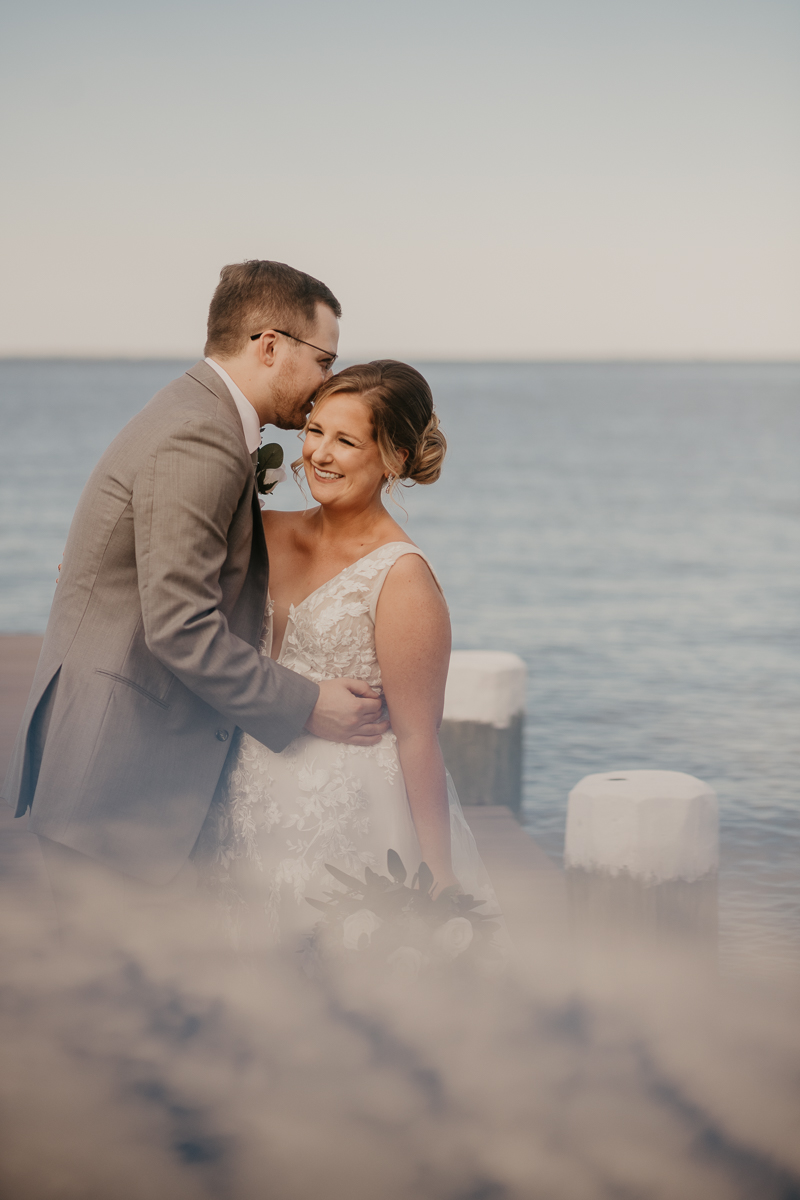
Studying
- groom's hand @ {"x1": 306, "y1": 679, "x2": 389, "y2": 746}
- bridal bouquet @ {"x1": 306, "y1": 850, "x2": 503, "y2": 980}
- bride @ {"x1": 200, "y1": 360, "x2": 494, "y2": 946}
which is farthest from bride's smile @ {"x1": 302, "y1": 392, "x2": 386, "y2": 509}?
bridal bouquet @ {"x1": 306, "y1": 850, "x2": 503, "y2": 980}

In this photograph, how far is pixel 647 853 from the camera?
384 centimetres

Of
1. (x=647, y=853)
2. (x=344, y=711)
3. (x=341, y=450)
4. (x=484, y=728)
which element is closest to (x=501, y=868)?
(x=484, y=728)

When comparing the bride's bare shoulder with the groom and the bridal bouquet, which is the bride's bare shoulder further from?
the bridal bouquet

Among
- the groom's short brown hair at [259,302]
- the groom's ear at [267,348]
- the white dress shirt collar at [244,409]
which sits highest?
the groom's short brown hair at [259,302]

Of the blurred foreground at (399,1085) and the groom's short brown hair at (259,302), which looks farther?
the groom's short brown hair at (259,302)

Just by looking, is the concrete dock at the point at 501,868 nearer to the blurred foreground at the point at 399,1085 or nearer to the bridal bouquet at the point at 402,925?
the bridal bouquet at the point at 402,925

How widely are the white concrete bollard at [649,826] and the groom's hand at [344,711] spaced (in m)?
1.50

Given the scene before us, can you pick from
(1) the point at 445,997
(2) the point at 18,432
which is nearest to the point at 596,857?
(1) the point at 445,997

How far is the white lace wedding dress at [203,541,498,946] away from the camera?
2.55 metres

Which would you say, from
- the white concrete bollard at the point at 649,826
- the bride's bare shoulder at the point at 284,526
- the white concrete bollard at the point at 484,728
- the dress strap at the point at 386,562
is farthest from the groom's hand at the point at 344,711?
the white concrete bollard at the point at 484,728

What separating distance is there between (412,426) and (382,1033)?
1.37 metres

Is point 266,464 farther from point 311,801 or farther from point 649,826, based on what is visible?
point 649,826

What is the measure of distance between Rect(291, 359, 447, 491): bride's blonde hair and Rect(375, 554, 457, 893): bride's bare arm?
20cm

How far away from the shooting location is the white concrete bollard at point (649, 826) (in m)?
3.78
